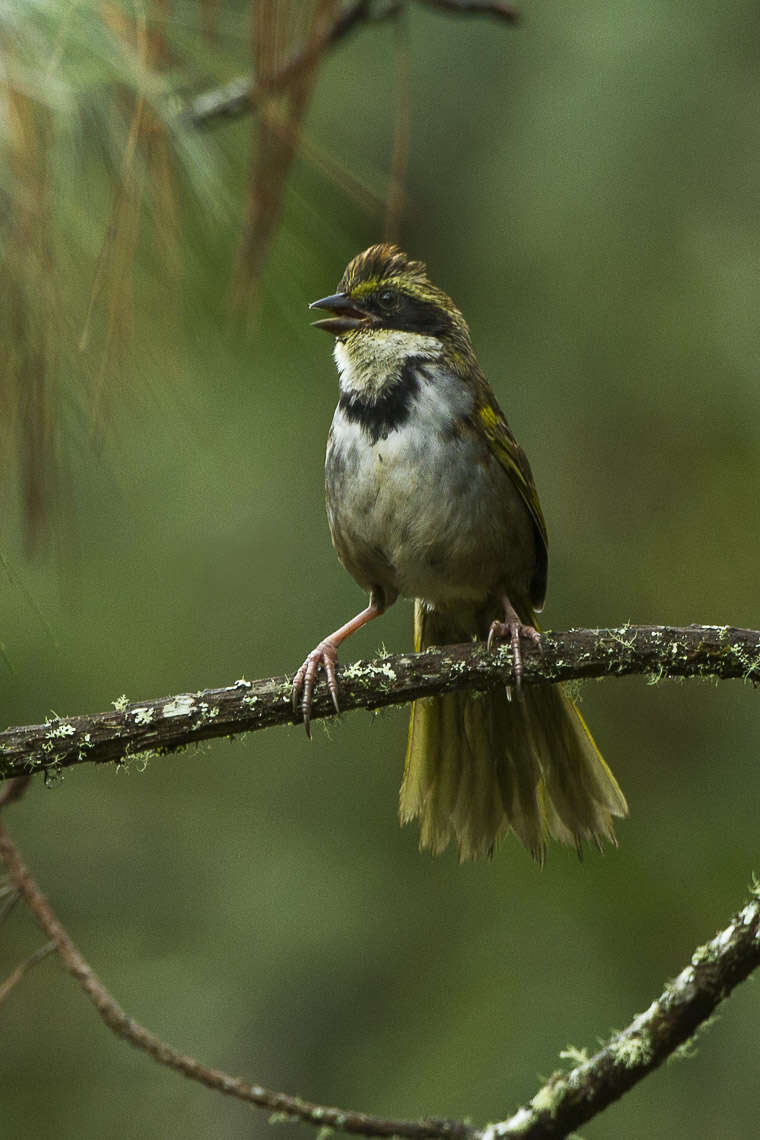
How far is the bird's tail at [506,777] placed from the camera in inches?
128

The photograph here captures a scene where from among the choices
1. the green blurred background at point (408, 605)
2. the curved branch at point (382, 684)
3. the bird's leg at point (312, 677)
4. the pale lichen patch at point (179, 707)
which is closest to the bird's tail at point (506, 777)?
the bird's leg at point (312, 677)

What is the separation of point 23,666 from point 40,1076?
4.83 ft

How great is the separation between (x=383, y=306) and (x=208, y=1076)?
1886mm

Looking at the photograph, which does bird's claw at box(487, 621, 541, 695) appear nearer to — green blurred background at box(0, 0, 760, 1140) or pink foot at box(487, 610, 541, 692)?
pink foot at box(487, 610, 541, 692)

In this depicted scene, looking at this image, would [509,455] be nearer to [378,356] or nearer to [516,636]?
[378,356]

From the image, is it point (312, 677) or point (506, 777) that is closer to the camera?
point (312, 677)

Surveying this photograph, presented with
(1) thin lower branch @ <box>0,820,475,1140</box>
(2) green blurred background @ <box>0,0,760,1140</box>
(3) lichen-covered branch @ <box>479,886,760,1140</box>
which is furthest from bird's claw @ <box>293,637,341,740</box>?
(2) green blurred background @ <box>0,0,760,1140</box>

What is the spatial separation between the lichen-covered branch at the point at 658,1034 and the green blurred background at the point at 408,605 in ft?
6.63

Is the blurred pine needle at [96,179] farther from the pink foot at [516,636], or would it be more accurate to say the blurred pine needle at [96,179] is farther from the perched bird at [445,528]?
the pink foot at [516,636]

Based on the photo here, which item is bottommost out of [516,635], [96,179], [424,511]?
[516,635]

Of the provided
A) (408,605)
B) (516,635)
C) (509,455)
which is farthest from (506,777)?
(408,605)

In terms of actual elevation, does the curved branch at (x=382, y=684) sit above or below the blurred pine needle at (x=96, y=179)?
below

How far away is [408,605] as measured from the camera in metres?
4.91

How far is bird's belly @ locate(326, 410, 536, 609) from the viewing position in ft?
11.0
